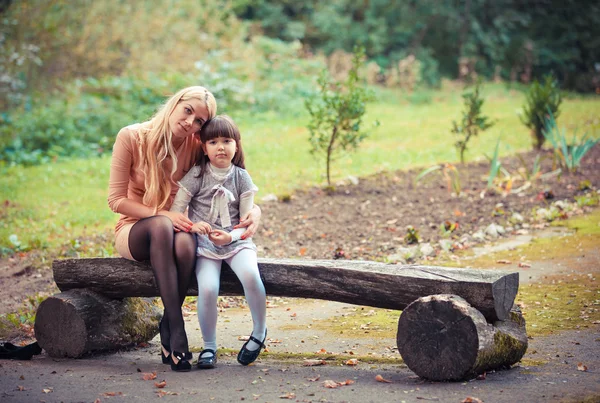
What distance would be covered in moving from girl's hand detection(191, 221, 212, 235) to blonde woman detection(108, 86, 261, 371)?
51 millimetres

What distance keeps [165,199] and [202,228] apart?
368 mm

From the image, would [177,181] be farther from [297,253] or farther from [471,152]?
[471,152]

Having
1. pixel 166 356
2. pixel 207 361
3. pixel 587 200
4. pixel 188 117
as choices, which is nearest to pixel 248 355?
pixel 207 361

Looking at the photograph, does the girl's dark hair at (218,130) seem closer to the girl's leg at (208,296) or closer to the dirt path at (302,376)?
the girl's leg at (208,296)

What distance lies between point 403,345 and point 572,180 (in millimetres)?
6441

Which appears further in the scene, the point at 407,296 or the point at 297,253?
the point at 297,253

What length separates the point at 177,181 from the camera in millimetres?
4527

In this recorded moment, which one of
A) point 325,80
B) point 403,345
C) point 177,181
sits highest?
point 325,80

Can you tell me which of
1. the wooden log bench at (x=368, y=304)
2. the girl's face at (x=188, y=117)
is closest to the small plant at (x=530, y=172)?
the wooden log bench at (x=368, y=304)

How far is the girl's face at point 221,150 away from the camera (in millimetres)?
4312

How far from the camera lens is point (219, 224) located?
4.32 meters

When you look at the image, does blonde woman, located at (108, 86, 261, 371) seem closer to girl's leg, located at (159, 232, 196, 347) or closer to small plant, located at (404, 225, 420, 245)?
girl's leg, located at (159, 232, 196, 347)

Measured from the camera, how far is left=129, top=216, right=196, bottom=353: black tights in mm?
4148

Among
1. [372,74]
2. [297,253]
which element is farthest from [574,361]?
[372,74]
